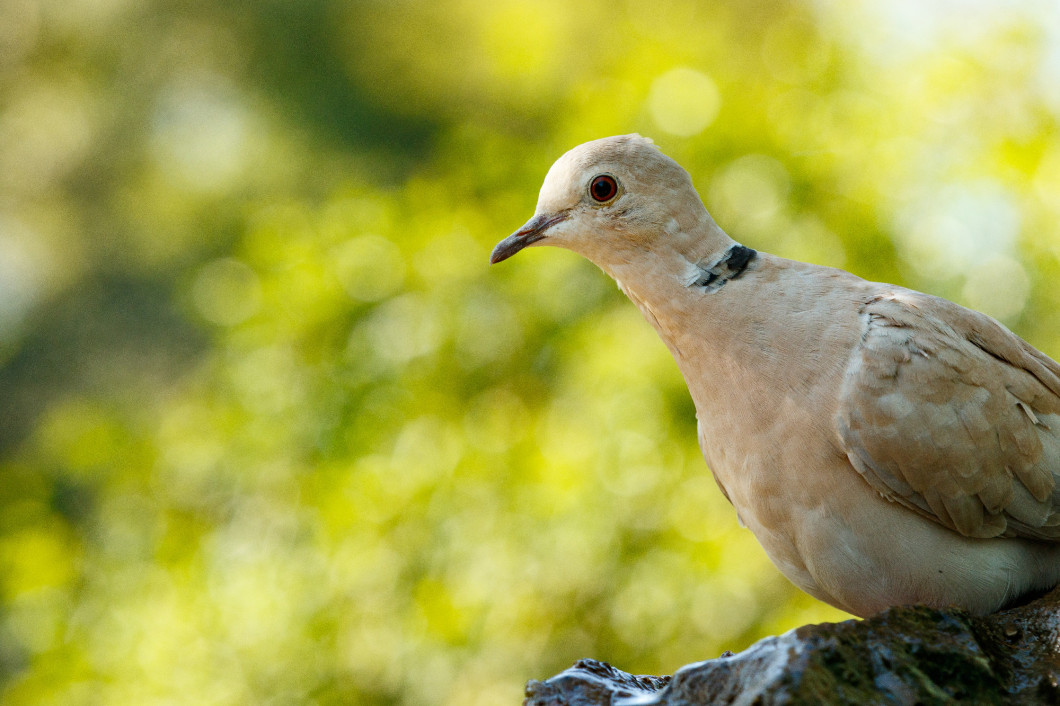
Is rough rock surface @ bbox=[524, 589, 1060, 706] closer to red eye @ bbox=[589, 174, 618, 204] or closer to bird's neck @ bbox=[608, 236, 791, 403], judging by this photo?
bird's neck @ bbox=[608, 236, 791, 403]

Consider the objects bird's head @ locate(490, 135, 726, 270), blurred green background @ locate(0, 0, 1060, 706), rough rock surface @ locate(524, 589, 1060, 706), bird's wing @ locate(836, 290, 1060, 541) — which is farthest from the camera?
blurred green background @ locate(0, 0, 1060, 706)

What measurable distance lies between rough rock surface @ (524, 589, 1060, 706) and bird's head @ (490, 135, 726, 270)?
84 cm

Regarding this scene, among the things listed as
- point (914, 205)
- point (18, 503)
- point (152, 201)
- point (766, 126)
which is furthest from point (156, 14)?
point (914, 205)

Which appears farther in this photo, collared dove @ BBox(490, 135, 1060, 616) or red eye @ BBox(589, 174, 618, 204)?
red eye @ BBox(589, 174, 618, 204)

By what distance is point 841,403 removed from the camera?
172cm

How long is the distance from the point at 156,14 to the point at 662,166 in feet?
25.0

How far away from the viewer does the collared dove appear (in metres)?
1.73

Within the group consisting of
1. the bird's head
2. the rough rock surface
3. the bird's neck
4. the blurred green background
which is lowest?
the rough rock surface

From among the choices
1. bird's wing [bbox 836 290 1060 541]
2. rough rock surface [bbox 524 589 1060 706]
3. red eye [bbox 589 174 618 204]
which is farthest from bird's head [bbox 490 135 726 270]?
rough rock surface [bbox 524 589 1060 706]

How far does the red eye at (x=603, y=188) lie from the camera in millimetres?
1943

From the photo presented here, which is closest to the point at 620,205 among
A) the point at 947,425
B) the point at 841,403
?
the point at 841,403

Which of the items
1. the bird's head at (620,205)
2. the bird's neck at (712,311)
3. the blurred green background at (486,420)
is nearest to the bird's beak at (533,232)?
the bird's head at (620,205)

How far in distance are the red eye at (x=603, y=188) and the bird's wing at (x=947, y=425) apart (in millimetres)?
557

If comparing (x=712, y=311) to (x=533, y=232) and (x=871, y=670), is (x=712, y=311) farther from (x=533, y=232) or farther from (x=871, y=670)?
(x=871, y=670)
